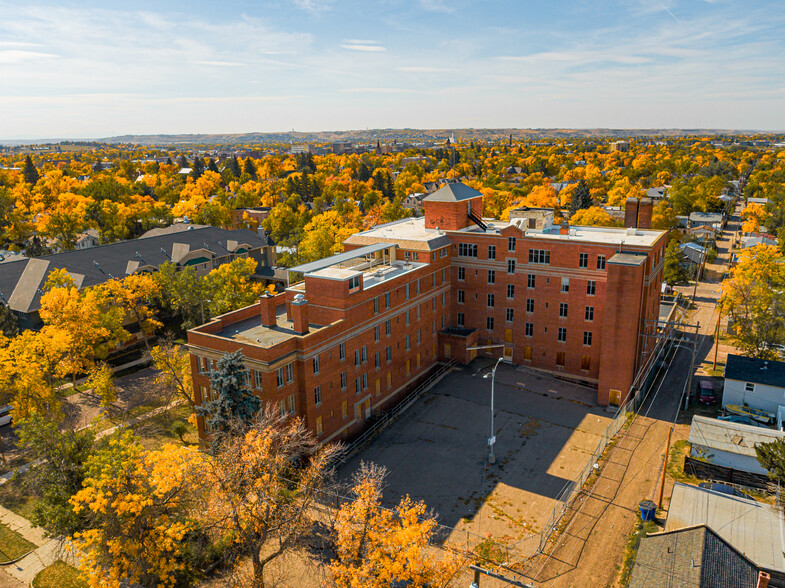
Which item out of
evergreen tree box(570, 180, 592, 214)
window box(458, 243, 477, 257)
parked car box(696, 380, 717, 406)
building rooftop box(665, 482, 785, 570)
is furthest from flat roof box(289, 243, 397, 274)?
evergreen tree box(570, 180, 592, 214)

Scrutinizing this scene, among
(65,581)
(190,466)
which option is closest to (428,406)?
(190,466)

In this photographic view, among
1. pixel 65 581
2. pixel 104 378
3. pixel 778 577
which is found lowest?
pixel 65 581

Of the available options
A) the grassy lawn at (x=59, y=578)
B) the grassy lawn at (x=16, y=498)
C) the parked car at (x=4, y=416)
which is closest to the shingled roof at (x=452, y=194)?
the grassy lawn at (x=16, y=498)

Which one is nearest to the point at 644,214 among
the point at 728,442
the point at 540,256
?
the point at 540,256

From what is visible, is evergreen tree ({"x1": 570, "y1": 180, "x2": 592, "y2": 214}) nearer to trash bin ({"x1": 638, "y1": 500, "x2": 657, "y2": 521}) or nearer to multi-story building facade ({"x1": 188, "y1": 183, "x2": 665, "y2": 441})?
multi-story building facade ({"x1": 188, "y1": 183, "x2": 665, "y2": 441})

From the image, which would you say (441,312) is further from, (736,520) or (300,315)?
(736,520)

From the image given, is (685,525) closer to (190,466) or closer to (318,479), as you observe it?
(318,479)
